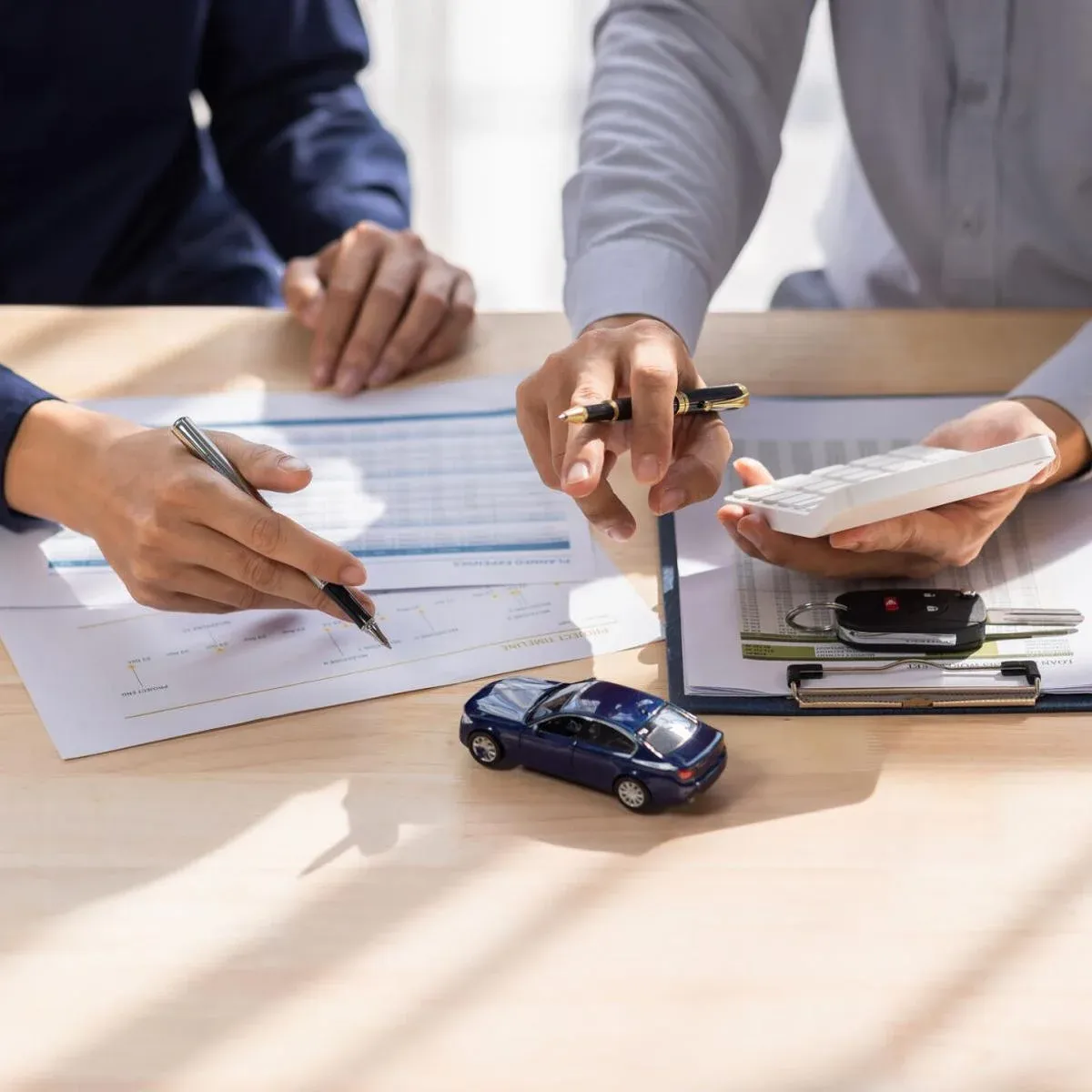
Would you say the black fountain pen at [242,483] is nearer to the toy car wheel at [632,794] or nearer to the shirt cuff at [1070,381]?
the toy car wheel at [632,794]

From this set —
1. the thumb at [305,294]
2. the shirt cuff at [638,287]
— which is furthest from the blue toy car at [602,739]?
the thumb at [305,294]

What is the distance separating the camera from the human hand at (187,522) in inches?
33.7

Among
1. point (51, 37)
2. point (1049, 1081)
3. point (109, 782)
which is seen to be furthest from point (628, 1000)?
point (51, 37)

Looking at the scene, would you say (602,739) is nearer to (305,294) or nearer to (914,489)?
(914,489)

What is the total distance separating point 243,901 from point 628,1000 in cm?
22

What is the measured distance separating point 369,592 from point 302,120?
0.87 meters

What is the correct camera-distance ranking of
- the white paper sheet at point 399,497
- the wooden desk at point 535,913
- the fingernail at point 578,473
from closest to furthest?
the wooden desk at point 535,913 < the fingernail at point 578,473 < the white paper sheet at point 399,497

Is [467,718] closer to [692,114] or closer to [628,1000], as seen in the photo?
[628,1000]

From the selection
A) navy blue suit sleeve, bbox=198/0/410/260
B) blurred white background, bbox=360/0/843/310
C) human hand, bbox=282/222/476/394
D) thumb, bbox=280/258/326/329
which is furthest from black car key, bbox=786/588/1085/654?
blurred white background, bbox=360/0/843/310

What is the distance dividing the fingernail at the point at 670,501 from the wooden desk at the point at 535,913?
104 millimetres

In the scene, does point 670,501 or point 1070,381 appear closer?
point 670,501

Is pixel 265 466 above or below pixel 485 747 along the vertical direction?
above

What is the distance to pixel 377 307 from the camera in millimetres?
1252

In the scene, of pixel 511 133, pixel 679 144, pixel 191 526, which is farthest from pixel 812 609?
pixel 511 133
